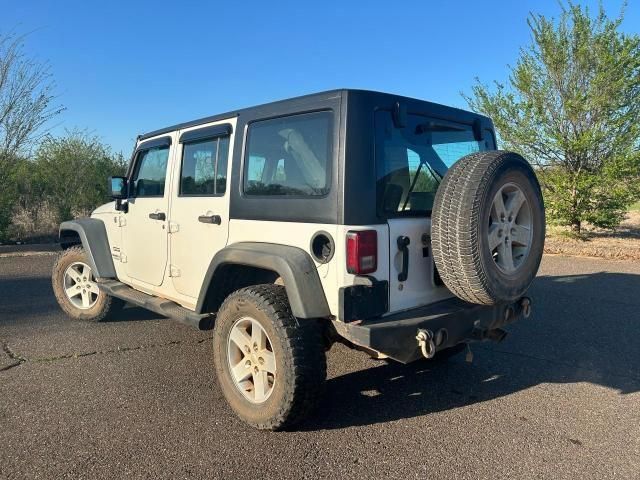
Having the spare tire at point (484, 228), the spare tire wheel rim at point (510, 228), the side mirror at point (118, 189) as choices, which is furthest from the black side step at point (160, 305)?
the spare tire wheel rim at point (510, 228)

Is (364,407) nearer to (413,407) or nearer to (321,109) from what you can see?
(413,407)

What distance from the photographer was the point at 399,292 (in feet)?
9.63

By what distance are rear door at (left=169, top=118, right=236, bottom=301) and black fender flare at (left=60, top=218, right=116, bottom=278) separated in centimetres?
131

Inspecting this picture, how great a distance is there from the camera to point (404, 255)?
2951 mm

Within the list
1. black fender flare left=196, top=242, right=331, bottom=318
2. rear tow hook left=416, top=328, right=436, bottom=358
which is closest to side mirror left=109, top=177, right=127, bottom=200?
black fender flare left=196, top=242, right=331, bottom=318

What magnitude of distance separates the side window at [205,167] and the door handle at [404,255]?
56.4 inches

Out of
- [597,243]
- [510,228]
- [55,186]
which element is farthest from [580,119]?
[55,186]

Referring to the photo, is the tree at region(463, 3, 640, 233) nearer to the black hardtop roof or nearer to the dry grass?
the dry grass

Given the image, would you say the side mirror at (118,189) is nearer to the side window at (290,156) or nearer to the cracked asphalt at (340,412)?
the cracked asphalt at (340,412)

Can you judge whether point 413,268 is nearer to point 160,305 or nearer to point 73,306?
point 160,305

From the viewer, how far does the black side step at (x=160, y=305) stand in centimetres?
360

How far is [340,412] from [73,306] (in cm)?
377

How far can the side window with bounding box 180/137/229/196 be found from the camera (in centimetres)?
363

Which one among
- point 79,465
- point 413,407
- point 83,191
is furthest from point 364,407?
point 83,191
